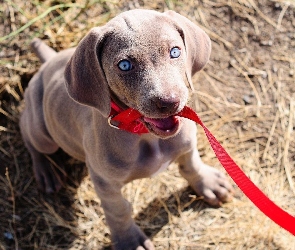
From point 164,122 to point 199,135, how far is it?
1764 mm

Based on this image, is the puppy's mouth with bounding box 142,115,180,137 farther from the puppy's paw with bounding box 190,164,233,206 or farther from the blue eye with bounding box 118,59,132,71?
the puppy's paw with bounding box 190,164,233,206

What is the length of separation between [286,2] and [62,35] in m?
2.08

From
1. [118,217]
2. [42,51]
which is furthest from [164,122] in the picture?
[42,51]

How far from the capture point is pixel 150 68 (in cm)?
299

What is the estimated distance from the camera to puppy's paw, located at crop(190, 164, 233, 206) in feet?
14.7

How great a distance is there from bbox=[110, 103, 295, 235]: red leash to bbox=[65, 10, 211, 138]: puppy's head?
83mm

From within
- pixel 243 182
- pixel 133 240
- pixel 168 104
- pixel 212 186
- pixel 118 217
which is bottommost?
pixel 133 240

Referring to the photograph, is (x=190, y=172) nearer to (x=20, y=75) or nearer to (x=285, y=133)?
(x=285, y=133)

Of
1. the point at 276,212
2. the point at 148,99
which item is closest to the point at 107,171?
the point at 148,99

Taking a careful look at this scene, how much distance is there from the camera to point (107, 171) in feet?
11.8

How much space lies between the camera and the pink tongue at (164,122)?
315 centimetres

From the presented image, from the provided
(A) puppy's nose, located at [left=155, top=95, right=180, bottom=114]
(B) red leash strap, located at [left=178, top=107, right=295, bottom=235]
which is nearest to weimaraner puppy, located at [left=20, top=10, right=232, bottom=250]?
(A) puppy's nose, located at [left=155, top=95, right=180, bottom=114]

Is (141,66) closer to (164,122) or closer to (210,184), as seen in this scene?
(164,122)

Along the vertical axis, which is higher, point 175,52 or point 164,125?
point 175,52
